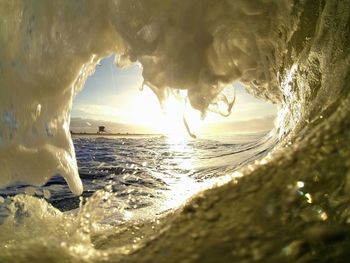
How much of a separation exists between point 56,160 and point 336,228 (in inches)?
165

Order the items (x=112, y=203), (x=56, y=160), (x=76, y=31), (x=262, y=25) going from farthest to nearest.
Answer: (x=112, y=203), (x=56, y=160), (x=76, y=31), (x=262, y=25)

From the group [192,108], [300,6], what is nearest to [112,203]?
[192,108]

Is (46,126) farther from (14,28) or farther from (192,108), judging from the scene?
(192,108)

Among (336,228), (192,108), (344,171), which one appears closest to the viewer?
(336,228)

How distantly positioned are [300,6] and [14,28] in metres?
2.92

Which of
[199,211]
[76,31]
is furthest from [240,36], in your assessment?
[199,211]

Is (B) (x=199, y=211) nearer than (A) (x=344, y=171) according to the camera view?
No

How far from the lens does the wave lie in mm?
1319

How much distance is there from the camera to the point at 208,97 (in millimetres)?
4395

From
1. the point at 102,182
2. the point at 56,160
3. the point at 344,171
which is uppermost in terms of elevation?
the point at 344,171

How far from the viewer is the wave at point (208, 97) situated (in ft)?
4.33

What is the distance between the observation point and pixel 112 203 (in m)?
5.62

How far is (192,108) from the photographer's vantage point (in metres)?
4.50

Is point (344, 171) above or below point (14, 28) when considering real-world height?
below
